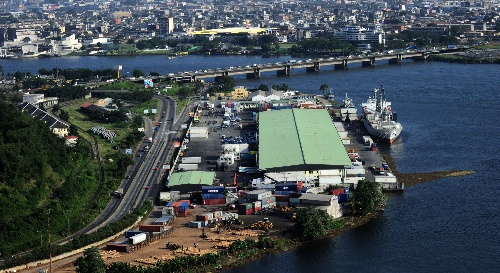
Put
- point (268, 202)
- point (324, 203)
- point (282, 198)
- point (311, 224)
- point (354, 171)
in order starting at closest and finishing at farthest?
point (311, 224) < point (324, 203) < point (268, 202) < point (282, 198) < point (354, 171)

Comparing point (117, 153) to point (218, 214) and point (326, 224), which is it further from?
point (326, 224)

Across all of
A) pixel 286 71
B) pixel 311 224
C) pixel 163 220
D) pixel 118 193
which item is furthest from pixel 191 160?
pixel 286 71

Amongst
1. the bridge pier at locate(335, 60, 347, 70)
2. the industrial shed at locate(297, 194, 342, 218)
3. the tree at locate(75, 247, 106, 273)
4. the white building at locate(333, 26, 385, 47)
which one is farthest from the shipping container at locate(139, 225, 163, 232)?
the white building at locate(333, 26, 385, 47)

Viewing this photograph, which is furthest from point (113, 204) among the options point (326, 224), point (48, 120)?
point (48, 120)

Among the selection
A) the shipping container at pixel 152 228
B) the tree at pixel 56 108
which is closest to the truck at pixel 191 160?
the shipping container at pixel 152 228

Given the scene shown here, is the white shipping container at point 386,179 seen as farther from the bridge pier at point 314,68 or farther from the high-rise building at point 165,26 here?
the high-rise building at point 165,26

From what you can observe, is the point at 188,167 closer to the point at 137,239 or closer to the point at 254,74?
the point at 137,239
